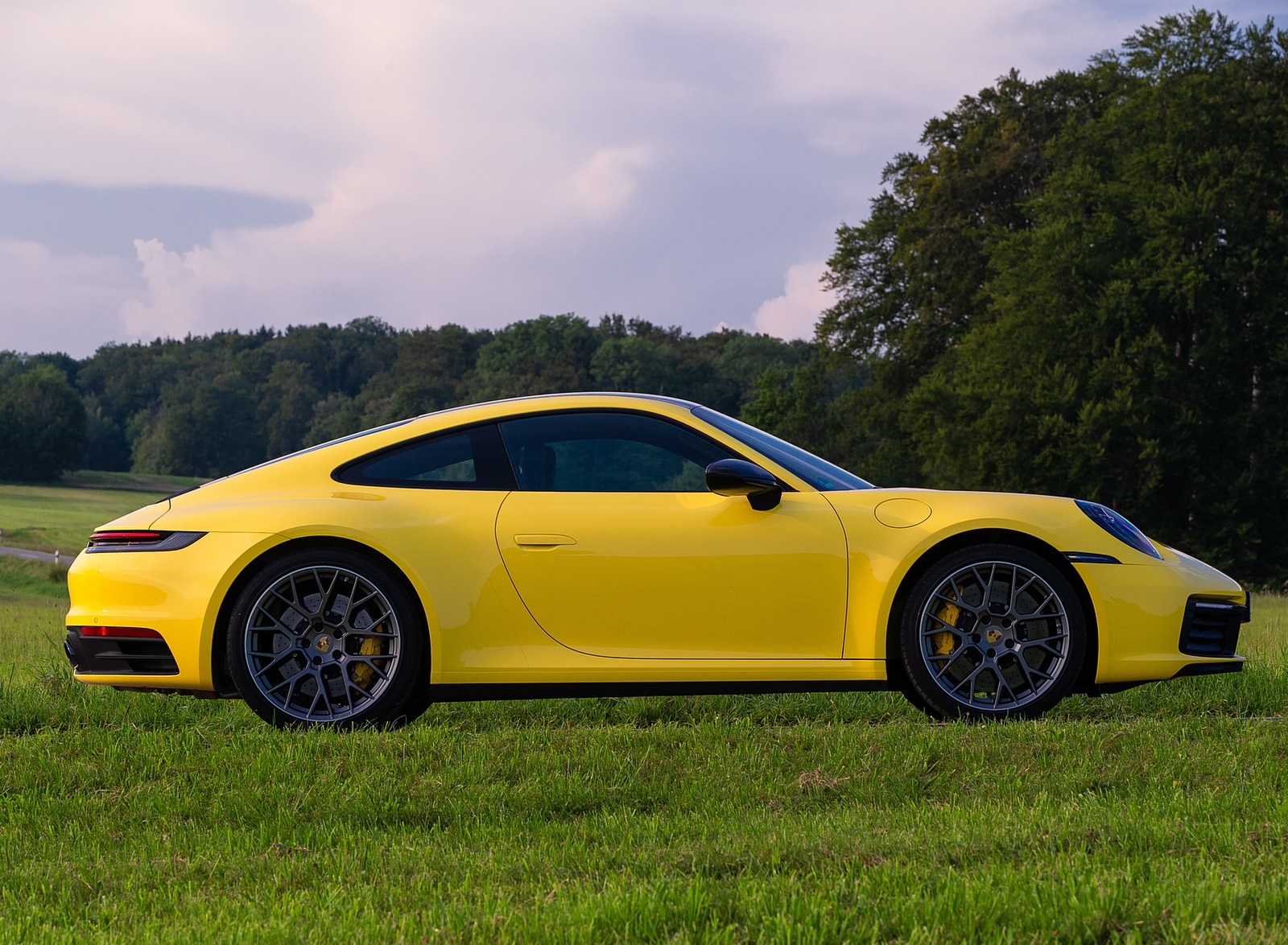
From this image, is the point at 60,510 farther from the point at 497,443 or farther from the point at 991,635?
the point at 991,635

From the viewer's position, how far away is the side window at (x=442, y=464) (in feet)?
20.0

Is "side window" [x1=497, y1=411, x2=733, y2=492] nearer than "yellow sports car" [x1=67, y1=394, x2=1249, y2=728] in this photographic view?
No

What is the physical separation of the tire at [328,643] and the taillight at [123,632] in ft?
1.22

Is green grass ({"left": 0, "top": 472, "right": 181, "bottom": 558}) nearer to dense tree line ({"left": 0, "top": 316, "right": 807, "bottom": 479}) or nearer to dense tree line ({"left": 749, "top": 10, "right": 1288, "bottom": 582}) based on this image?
dense tree line ({"left": 0, "top": 316, "right": 807, "bottom": 479})

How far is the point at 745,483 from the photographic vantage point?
5.85 m

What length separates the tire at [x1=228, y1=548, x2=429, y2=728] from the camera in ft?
19.0

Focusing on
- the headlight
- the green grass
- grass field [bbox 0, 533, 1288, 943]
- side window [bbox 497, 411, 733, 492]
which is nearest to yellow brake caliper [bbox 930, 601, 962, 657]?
grass field [bbox 0, 533, 1288, 943]

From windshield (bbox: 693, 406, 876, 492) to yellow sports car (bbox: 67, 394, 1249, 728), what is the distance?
0.20ft

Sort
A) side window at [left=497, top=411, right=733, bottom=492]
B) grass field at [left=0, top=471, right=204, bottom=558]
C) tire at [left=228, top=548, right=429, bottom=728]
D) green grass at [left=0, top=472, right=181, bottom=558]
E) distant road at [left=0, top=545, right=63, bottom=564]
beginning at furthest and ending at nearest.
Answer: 1. grass field at [left=0, top=471, right=204, bottom=558]
2. green grass at [left=0, top=472, right=181, bottom=558]
3. distant road at [left=0, top=545, right=63, bottom=564]
4. side window at [left=497, top=411, right=733, bottom=492]
5. tire at [left=228, top=548, right=429, bottom=728]

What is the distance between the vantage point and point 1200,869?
3.63m

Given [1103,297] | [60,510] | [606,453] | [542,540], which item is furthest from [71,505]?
[542,540]

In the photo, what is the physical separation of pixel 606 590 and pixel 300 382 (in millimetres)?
103874

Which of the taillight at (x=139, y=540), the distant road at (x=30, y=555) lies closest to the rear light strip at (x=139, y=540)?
the taillight at (x=139, y=540)

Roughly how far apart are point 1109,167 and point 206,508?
32.9 m
